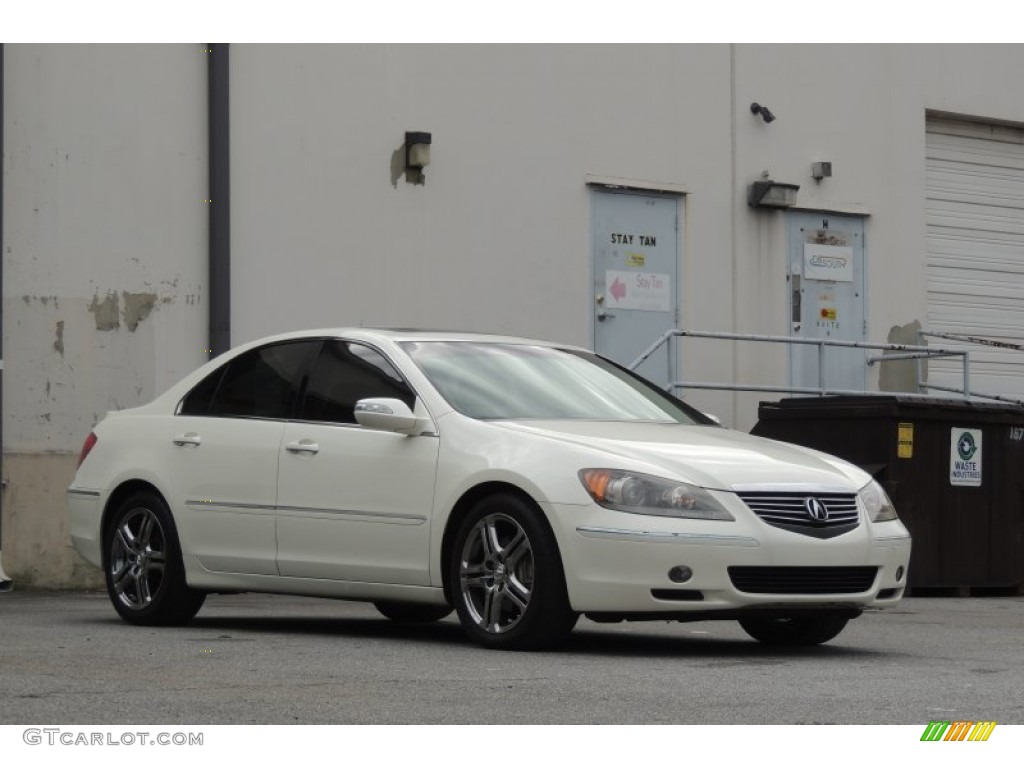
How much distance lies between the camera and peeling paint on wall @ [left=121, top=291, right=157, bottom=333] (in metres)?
15.9

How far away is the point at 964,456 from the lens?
50.7ft

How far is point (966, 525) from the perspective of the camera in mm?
15453

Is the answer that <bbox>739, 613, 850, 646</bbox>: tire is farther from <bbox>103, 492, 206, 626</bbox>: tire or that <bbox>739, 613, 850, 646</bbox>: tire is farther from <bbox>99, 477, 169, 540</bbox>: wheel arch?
<bbox>99, 477, 169, 540</bbox>: wheel arch

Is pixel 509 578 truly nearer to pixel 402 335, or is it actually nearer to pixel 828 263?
pixel 402 335

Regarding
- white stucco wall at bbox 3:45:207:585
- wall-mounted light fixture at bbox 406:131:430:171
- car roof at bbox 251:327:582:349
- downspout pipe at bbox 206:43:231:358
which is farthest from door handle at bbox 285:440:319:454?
wall-mounted light fixture at bbox 406:131:430:171

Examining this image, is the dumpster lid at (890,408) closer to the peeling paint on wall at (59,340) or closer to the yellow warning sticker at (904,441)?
the yellow warning sticker at (904,441)

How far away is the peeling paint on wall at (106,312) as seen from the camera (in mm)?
15789

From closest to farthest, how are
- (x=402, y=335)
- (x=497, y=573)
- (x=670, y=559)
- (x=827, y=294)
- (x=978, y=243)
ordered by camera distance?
(x=670, y=559), (x=497, y=573), (x=402, y=335), (x=827, y=294), (x=978, y=243)

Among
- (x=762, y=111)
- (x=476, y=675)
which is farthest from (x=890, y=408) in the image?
(x=476, y=675)

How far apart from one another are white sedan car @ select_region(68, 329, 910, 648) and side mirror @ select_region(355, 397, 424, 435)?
0.01 m

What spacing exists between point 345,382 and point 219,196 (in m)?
6.83

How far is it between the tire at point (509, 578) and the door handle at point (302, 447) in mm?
1011
